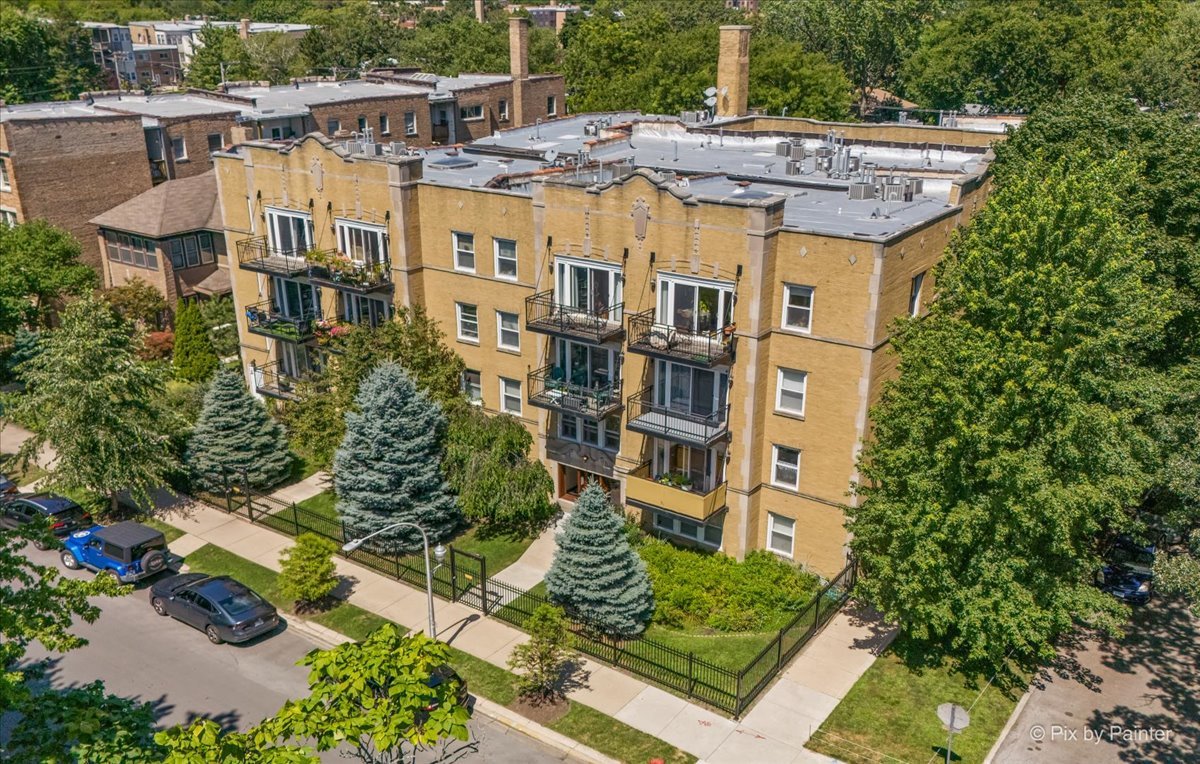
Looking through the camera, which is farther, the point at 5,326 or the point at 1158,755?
the point at 5,326

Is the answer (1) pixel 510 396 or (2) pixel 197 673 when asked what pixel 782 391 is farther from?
(2) pixel 197 673

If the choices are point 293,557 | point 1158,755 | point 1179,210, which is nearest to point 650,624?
point 293,557

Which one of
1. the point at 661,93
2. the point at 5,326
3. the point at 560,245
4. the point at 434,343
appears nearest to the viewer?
the point at 560,245

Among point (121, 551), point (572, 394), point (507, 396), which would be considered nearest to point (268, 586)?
point (121, 551)

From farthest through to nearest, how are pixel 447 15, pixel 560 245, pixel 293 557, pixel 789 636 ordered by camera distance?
pixel 447 15 → pixel 560 245 → pixel 293 557 → pixel 789 636

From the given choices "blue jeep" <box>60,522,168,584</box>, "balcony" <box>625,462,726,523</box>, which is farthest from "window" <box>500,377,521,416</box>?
"blue jeep" <box>60,522,168,584</box>

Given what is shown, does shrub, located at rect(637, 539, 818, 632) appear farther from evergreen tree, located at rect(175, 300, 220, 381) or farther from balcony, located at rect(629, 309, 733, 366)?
evergreen tree, located at rect(175, 300, 220, 381)

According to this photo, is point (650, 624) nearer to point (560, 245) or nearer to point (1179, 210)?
point (560, 245)
